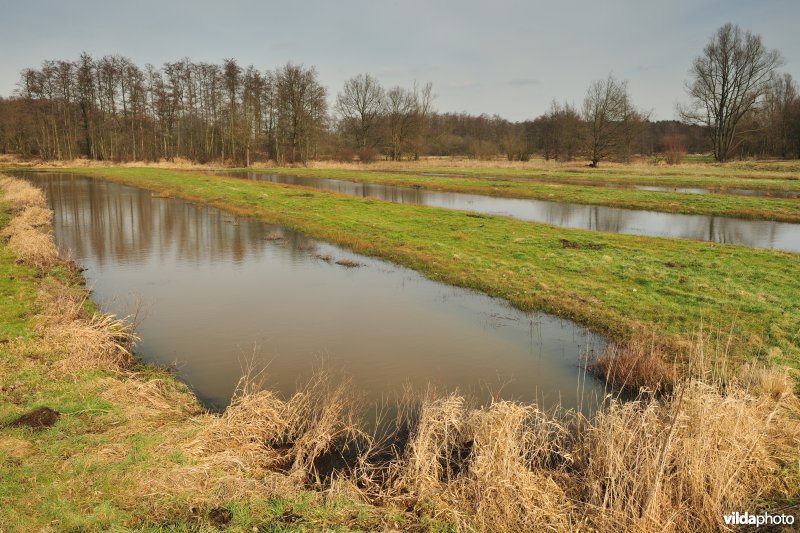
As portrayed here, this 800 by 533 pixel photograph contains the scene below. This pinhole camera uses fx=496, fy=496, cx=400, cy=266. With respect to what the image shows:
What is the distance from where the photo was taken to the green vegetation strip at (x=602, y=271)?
32.9 ft

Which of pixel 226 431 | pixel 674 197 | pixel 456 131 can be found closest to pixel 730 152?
pixel 674 197

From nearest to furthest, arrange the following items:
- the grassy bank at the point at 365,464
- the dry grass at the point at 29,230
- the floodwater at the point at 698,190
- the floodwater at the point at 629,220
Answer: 1. the grassy bank at the point at 365,464
2. the dry grass at the point at 29,230
3. the floodwater at the point at 629,220
4. the floodwater at the point at 698,190

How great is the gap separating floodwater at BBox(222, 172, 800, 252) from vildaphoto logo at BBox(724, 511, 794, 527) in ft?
54.6

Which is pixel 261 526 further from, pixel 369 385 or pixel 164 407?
pixel 369 385

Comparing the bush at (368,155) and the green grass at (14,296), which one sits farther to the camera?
the bush at (368,155)

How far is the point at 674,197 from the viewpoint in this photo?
3066 cm

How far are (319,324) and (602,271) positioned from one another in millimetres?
8130

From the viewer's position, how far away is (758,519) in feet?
15.2

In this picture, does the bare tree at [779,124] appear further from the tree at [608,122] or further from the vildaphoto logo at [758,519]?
the vildaphoto logo at [758,519]

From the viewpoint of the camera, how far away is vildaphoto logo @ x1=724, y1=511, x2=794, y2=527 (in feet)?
15.0

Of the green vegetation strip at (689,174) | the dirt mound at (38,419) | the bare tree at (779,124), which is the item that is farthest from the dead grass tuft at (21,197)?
the bare tree at (779,124)

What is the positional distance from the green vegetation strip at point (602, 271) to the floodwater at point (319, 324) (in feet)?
3.08

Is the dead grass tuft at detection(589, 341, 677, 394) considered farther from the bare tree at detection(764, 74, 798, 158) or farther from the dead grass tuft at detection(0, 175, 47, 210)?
the bare tree at detection(764, 74, 798, 158)

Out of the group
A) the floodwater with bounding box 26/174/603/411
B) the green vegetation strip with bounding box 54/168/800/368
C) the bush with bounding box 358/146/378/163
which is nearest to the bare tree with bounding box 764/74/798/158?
the bush with bounding box 358/146/378/163
